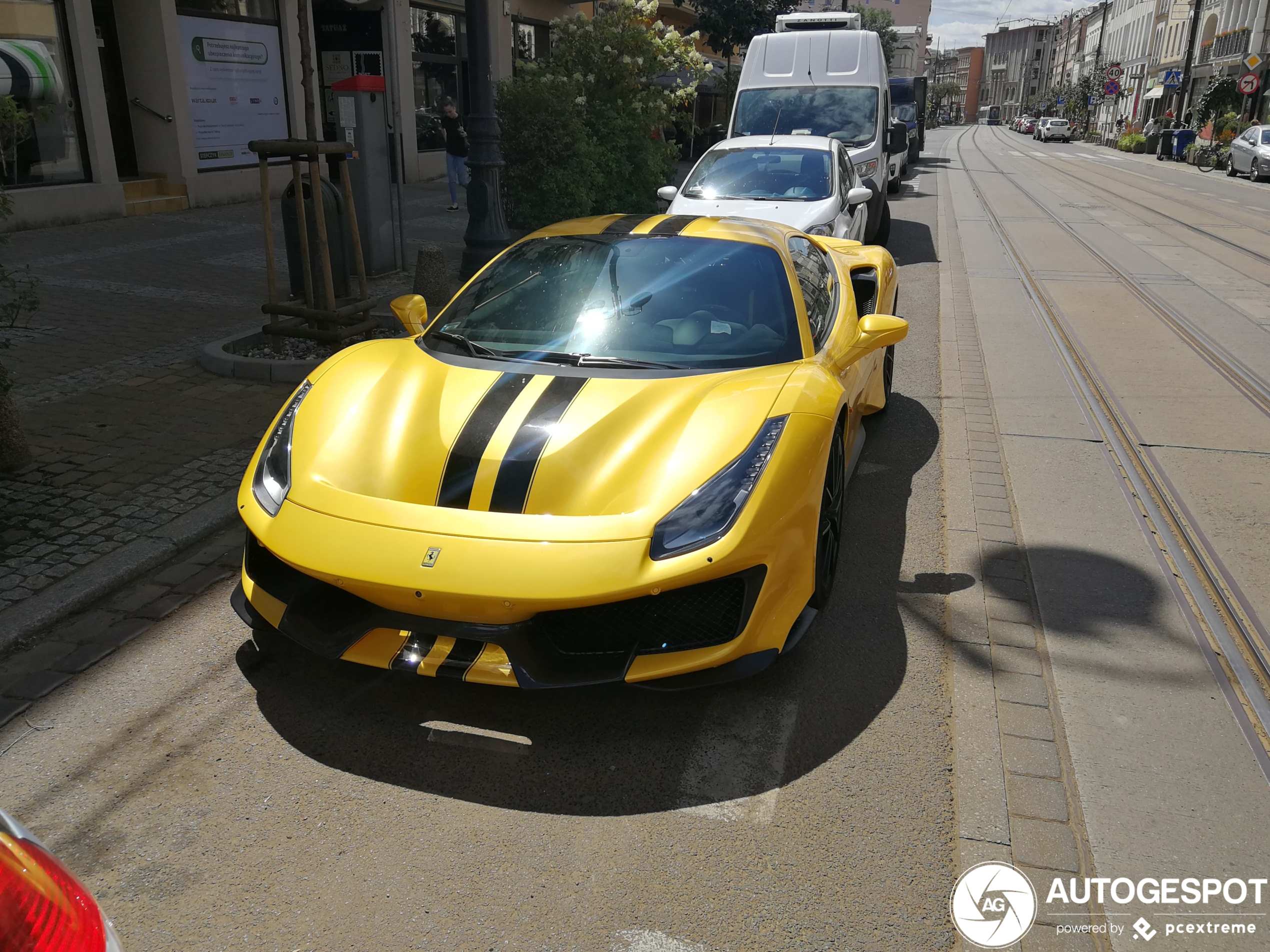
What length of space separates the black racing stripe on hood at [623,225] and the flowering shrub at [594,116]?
278 inches

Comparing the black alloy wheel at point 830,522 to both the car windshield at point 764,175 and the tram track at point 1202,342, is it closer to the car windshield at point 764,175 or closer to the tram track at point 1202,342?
the tram track at point 1202,342

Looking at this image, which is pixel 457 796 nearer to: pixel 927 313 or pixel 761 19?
pixel 927 313

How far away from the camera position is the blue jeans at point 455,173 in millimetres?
15320

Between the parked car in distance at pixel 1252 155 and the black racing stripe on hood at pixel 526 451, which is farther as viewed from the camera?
the parked car in distance at pixel 1252 155

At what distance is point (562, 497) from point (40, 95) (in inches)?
514

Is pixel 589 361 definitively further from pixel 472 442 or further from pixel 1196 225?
pixel 1196 225

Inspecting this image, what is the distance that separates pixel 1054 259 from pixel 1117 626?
1004 centimetres

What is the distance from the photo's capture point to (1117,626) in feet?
12.6

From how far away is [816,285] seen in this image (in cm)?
469

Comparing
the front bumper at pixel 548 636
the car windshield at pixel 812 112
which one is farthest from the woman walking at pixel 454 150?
the front bumper at pixel 548 636

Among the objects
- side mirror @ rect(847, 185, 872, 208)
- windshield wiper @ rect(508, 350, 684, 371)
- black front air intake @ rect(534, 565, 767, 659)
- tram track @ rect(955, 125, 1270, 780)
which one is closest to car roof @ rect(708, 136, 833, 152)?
side mirror @ rect(847, 185, 872, 208)

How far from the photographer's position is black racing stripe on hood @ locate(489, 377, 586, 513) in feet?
9.95

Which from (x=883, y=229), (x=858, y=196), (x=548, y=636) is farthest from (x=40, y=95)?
(x=548, y=636)

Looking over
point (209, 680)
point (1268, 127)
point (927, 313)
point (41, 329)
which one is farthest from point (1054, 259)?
point (1268, 127)
